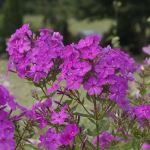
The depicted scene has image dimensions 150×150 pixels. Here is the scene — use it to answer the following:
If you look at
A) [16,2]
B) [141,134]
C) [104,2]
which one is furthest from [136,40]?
[141,134]

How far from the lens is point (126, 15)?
1525 centimetres

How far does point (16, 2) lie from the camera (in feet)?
51.9

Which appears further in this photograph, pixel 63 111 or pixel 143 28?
pixel 143 28

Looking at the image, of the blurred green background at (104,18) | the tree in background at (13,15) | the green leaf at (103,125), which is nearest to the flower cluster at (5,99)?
the green leaf at (103,125)

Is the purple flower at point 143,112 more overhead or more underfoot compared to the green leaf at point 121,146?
more overhead

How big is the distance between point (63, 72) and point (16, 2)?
13430 mm

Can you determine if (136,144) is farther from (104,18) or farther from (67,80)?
(104,18)

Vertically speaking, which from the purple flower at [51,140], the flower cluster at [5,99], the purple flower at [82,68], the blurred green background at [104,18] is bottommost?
the purple flower at [51,140]

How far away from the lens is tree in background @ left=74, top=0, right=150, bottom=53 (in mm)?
14836

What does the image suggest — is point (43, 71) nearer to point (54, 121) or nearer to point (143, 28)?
point (54, 121)

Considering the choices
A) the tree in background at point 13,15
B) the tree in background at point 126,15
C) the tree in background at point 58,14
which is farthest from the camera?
the tree in background at point 58,14

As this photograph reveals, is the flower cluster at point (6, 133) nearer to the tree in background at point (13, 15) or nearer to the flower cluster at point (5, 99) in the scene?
the flower cluster at point (5, 99)

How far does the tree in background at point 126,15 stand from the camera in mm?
14836

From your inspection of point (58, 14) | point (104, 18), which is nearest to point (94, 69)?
point (104, 18)
